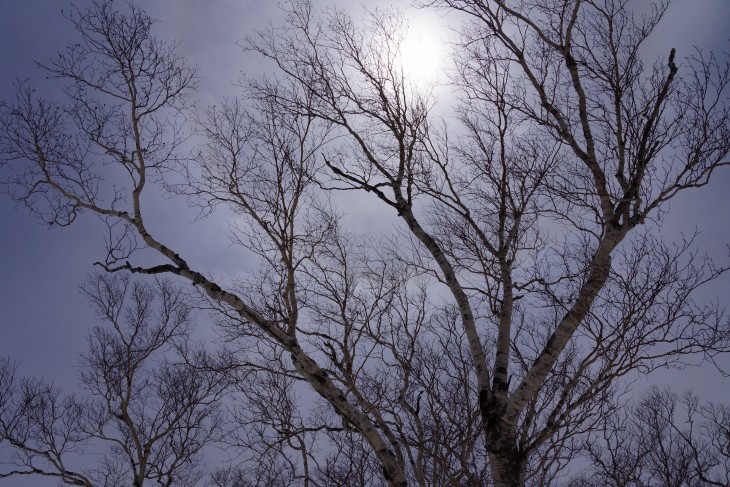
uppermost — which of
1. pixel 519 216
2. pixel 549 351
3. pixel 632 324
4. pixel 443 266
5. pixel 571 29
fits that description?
pixel 571 29

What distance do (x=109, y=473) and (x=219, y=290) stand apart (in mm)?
11929

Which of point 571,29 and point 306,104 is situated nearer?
point 571,29

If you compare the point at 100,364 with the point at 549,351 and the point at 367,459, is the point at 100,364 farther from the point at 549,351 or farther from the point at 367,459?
the point at 549,351

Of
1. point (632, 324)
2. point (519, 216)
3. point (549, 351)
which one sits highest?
point (519, 216)

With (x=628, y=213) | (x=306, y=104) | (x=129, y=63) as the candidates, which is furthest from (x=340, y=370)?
(x=129, y=63)

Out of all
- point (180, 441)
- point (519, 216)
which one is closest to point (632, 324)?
point (519, 216)

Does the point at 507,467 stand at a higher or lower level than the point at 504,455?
lower

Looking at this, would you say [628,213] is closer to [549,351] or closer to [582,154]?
[582,154]

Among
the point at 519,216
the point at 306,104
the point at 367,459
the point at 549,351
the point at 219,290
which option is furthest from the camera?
the point at 367,459

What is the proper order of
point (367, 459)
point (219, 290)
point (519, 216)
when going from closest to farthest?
point (219, 290) → point (519, 216) → point (367, 459)

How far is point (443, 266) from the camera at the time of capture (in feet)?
20.4

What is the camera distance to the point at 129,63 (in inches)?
266

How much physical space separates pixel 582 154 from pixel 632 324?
2.00 metres

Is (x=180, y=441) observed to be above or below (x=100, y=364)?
below
